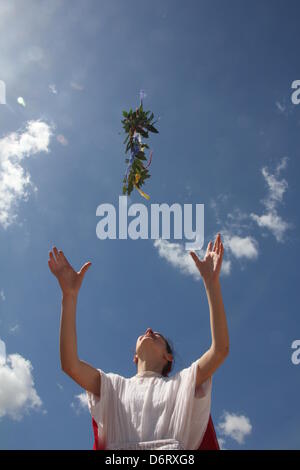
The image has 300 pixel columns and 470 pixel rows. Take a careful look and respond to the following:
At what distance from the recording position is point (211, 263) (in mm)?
5613

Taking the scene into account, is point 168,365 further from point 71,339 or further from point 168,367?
point 71,339

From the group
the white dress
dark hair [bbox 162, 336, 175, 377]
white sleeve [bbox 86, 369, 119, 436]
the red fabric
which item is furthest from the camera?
dark hair [bbox 162, 336, 175, 377]

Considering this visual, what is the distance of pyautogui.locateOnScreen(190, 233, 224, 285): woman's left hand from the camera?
5.43m

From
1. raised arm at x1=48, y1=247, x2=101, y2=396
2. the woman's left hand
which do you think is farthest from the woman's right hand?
the woman's left hand

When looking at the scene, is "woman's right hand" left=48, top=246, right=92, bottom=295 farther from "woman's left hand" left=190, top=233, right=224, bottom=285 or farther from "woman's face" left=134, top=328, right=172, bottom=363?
"woman's left hand" left=190, top=233, right=224, bottom=285

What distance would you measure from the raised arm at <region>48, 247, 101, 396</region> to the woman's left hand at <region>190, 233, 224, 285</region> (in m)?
1.67

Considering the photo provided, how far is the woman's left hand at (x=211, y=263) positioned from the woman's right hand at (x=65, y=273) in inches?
63.8

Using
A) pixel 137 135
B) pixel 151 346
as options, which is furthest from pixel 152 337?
pixel 137 135

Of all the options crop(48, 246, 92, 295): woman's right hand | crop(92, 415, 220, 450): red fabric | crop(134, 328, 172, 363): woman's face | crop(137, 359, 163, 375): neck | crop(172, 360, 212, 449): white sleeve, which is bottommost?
crop(92, 415, 220, 450): red fabric

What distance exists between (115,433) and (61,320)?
152cm

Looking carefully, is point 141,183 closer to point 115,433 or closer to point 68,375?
point 68,375

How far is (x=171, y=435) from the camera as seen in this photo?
4.69 m

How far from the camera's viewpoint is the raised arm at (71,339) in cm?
518
